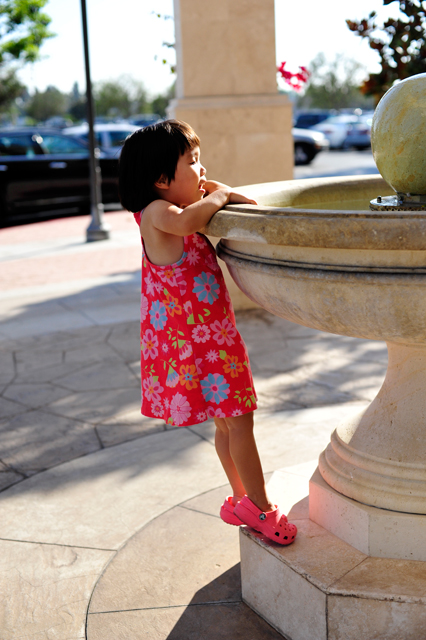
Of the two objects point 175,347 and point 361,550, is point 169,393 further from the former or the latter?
point 361,550

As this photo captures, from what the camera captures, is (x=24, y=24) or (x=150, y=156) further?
(x=24, y=24)

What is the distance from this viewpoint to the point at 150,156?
2.04 m

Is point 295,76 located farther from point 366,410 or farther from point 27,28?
point 27,28

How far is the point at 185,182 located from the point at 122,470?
160 centimetres

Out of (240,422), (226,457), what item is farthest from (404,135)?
A: (226,457)

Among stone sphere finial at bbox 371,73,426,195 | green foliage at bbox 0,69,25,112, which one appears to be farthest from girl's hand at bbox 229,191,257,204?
green foliage at bbox 0,69,25,112

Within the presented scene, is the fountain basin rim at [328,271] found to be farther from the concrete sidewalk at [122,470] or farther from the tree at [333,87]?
the tree at [333,87]

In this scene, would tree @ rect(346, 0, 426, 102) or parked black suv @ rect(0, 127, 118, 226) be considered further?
parked black suv @ rect(0, 127, 118, 226)

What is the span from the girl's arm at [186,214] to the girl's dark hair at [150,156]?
81 millimetres

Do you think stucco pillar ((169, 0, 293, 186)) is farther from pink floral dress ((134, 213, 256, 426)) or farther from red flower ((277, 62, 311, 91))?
pink floral dress ((134, 213, 256, 426))

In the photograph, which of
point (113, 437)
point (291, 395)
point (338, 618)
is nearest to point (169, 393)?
point (338, 618)

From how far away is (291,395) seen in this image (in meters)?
3.99

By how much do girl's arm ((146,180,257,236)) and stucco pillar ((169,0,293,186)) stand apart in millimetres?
3615

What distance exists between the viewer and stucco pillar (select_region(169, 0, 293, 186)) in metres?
5.40
